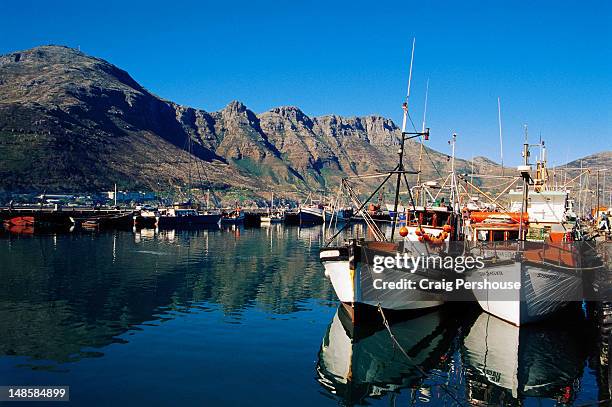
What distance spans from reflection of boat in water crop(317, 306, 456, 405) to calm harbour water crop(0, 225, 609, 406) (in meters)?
0.08

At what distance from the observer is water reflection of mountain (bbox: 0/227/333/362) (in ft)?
89.1

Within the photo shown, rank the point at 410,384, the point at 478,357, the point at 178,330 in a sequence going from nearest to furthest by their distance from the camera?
the point at 410,384 → the point at 478,357 → the point at 178,330

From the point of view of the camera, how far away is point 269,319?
31.8 meters

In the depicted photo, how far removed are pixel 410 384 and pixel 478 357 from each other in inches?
218

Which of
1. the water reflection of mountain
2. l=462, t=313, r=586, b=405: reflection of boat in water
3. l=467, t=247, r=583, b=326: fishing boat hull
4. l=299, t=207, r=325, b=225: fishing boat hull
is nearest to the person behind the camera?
l=462, t=313, r=586, b=405: reflection of boat in water

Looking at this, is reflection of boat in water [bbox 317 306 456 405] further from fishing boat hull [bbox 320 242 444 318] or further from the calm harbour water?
fishing boat hull [bbox 320 242 444 318]

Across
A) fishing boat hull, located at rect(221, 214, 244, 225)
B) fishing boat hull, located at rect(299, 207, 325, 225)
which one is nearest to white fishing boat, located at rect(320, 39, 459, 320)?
fishing boat hull, located at rect(221, 214, 244, 225)

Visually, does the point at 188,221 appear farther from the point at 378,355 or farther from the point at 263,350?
the point at 378,355

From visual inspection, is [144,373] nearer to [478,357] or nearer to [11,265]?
[478,357]

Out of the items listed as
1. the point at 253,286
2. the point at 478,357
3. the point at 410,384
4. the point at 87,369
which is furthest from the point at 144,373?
the point at 253,286

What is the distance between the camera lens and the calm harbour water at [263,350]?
19469mm

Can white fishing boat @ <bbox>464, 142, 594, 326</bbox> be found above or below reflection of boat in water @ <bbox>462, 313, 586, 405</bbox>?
above

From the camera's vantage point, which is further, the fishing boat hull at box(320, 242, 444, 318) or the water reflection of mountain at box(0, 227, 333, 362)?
the fishing boat hull at box(320, 242, 444, 318)

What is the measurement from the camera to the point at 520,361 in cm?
2353
